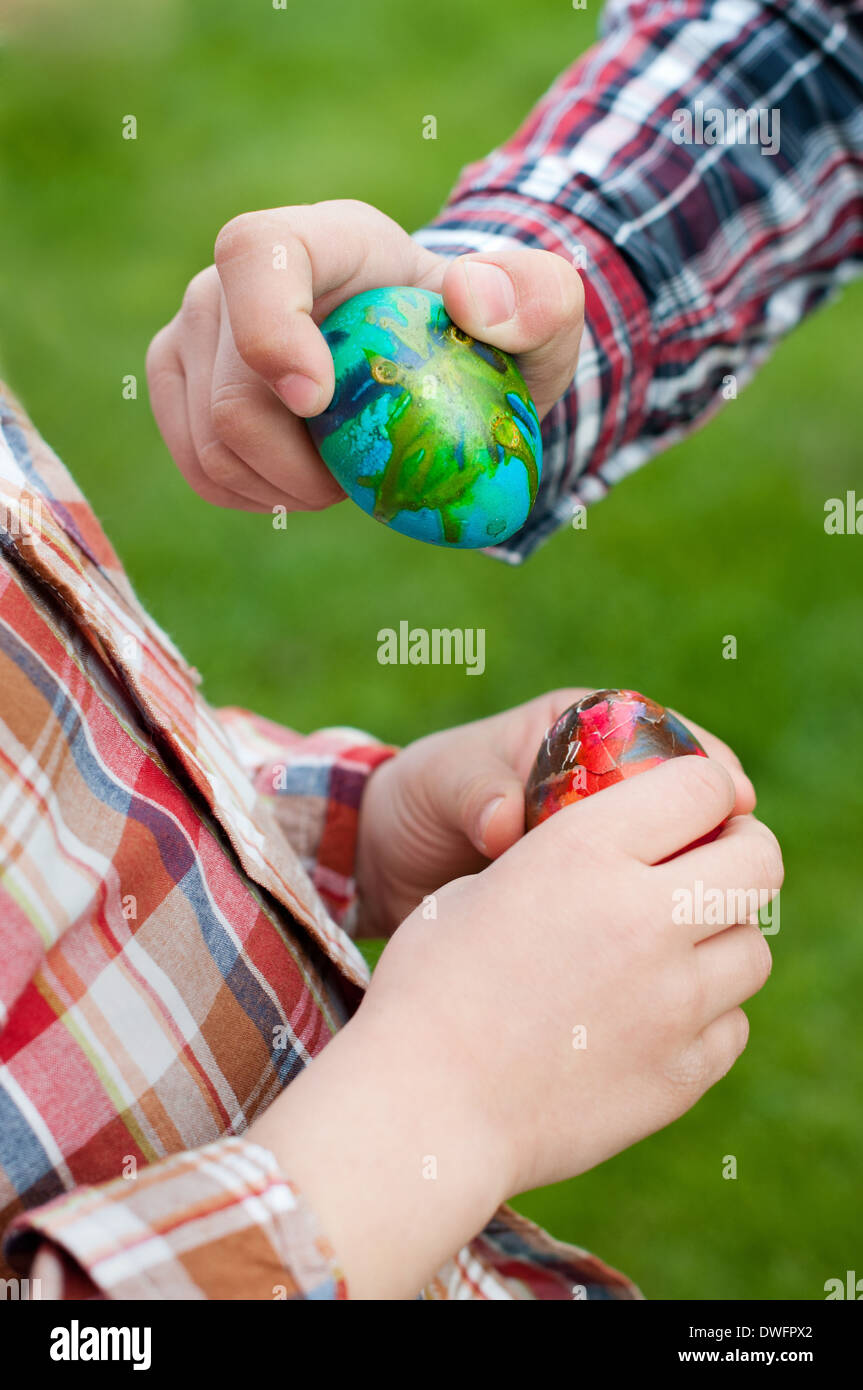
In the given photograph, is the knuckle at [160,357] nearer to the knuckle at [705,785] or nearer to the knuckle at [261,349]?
the knuckle at [261,349]

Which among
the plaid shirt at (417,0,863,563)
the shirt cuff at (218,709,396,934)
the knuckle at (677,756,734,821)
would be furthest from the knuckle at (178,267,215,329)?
the knuckle at (677,756,734,821)

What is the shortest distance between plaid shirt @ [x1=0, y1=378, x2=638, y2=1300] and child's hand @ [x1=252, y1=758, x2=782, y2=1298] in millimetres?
70

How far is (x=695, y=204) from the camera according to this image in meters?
1.82

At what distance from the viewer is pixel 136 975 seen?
112 centimetres

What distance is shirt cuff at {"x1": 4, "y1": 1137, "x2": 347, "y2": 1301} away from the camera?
3.01ft

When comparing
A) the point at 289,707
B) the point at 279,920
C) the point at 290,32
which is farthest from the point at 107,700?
the point at 290,32

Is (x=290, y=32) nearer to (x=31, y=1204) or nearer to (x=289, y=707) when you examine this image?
(x=289, y=707)

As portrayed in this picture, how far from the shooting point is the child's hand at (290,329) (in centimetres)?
119

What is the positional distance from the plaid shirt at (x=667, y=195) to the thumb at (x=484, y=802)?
0.41m

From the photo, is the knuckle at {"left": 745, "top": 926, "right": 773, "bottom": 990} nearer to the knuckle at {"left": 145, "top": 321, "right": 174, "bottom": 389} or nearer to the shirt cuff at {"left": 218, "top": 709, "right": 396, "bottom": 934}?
the shirt cuff at {"left": 218, "top": 709, "right": 396, "bottom": 934}

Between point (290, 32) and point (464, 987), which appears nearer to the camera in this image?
point (464, 987)

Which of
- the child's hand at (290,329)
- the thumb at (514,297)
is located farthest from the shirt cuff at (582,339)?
the thumb at (514,297)

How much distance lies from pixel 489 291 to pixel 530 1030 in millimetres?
742
